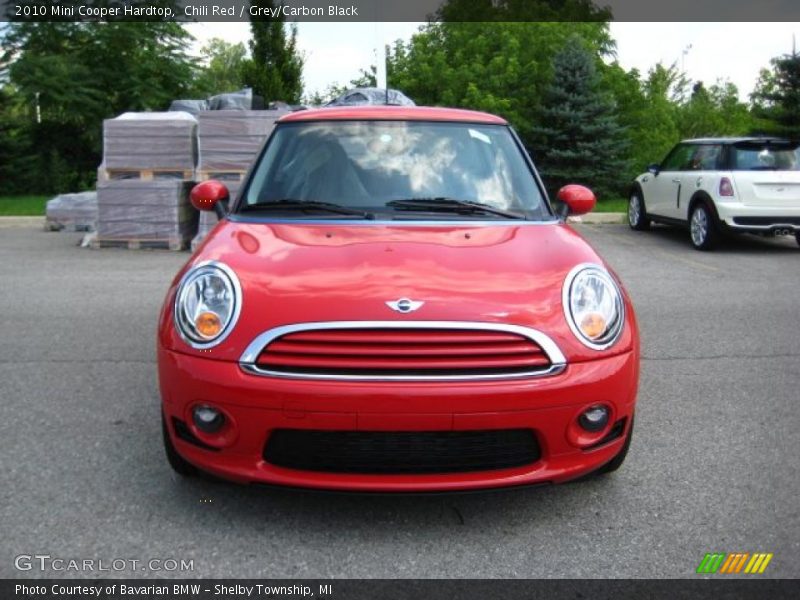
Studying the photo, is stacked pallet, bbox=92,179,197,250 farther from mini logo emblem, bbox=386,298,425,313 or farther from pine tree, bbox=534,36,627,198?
pine tree, bbox=534,36,627,198

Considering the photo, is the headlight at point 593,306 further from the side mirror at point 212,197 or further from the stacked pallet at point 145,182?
the stacked pallet at point 145,182

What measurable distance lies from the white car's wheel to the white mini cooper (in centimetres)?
161

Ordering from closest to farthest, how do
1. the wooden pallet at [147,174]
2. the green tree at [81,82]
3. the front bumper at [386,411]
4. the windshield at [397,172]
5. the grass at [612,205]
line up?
the front bumper at [386,411] < the windshield at [397,172] < the wooden pallet at [147,174] < the grass at [612,205] < the green tree at [81,82]

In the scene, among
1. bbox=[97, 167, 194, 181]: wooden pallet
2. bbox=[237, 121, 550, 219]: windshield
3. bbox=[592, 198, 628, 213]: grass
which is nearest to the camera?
bbox=[237, 121, 550, 219]: windshield

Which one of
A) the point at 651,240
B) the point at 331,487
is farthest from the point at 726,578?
the point at 651,240

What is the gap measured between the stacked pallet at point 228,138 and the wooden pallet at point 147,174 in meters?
0.29

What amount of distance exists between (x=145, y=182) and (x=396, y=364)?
324 inches

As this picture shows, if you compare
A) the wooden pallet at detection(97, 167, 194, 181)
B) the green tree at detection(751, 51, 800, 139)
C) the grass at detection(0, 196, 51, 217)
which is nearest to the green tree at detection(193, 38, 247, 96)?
the grass at detection(0, 196, 51, 217)

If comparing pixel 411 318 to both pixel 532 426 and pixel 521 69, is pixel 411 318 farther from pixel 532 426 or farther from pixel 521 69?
pixel 521 69

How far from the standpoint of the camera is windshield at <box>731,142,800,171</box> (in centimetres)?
1033

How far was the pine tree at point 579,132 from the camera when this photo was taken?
59.7 ft

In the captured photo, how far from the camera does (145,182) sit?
998 centimetres

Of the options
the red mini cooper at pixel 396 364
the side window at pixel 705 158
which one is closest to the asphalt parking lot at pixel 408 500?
the red mini cooper at pixel 396 364

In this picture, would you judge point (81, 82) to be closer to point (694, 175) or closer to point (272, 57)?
point (272, 57)
